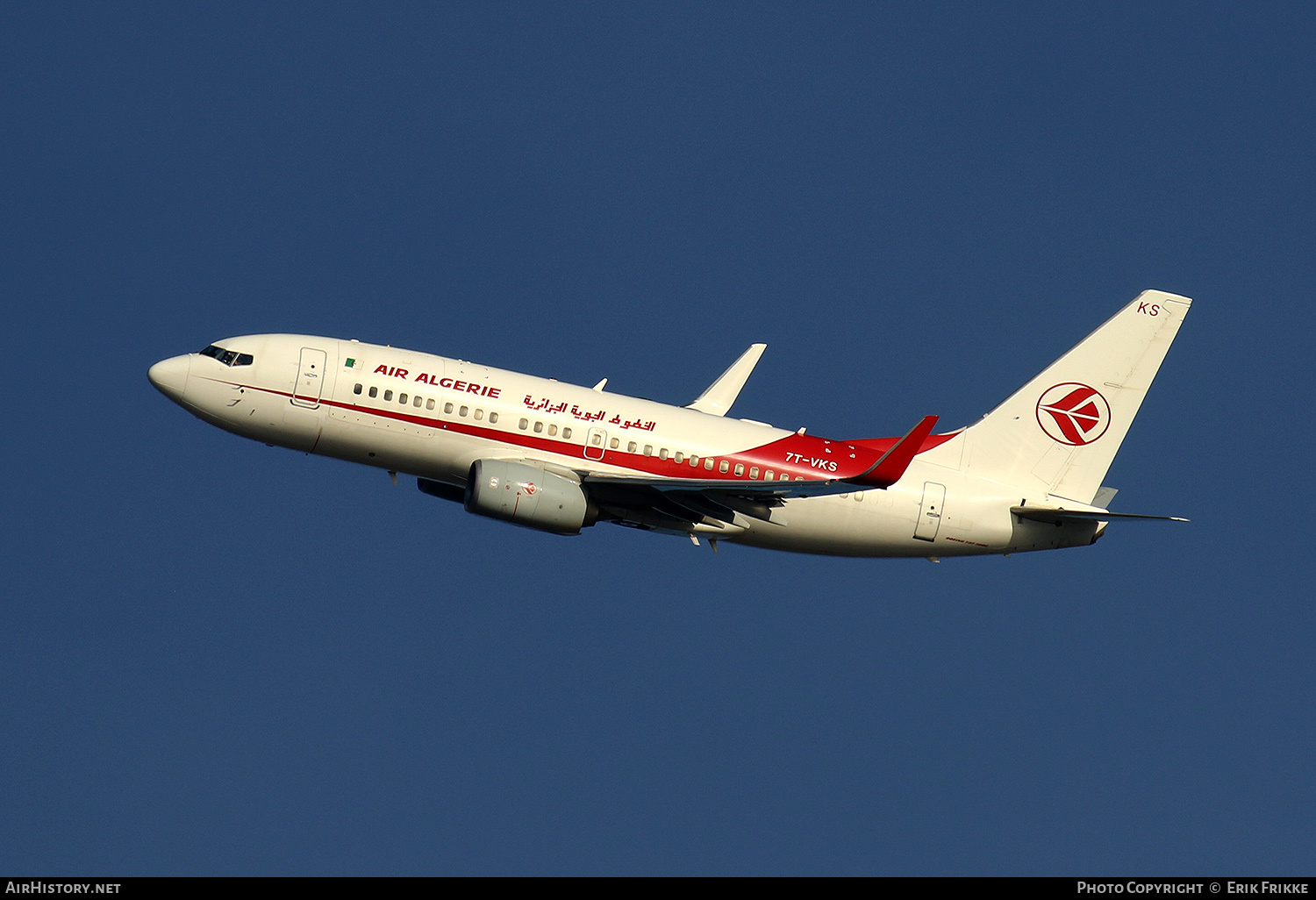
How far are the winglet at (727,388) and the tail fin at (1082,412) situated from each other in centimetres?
943

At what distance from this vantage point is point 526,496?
169 ft

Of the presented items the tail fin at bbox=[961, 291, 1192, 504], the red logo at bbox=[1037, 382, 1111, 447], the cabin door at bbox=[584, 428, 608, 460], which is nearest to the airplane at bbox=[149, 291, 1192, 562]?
the cabin door at bbox=[584, 428, 608, 460]

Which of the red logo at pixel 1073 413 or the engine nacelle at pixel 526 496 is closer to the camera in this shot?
the engine nacelle at pixel 526 496

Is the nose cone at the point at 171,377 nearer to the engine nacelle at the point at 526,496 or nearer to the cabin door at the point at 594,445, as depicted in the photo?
the engine nacelle at the point at 526,496

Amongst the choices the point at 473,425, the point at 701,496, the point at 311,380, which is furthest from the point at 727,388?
the point at 311,380

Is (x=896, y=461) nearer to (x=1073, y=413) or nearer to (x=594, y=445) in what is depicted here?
(x=594, y=445)

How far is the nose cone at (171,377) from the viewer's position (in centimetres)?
5331

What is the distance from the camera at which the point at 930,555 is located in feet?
191

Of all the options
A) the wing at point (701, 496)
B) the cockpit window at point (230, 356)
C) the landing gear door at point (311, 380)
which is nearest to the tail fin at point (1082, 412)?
the wing at point (701, 496)

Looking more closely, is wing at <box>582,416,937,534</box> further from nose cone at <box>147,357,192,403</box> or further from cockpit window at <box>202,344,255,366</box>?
nose cone at <box>147,357,192,403</box>

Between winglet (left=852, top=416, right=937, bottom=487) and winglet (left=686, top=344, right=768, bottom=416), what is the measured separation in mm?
12477

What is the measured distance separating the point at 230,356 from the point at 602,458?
13.9 meters

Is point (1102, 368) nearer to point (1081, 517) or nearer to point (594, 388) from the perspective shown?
point (1081, 517)
